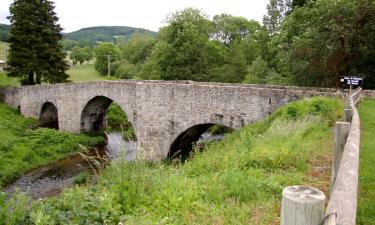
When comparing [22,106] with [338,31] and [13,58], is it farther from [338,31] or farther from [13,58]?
[338,31]

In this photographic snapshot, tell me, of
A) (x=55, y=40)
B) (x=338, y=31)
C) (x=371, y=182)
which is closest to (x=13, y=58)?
(x=55, y=40)

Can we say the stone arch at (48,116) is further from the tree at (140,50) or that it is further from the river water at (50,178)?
the tree at (140,50)

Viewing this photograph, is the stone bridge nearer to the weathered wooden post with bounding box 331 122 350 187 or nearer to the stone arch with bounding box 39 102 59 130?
the stone arch with bounding box 39 102 59 130

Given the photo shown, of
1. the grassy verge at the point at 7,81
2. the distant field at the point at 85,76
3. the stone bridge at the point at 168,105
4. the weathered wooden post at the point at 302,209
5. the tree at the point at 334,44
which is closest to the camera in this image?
the weathered wooden post at the point at 302,209

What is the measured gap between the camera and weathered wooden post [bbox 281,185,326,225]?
2135mm

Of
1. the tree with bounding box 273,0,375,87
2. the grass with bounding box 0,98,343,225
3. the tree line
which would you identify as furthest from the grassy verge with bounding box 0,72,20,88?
the grass with bounding box 0,98,343,225

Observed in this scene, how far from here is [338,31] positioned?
727 inches

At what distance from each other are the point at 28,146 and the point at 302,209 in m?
25.5

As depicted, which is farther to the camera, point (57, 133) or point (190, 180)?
point (57, 133)

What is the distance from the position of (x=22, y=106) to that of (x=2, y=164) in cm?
1623

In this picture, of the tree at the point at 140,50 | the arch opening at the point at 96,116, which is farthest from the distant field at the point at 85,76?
the arch opening at the point at 96,116

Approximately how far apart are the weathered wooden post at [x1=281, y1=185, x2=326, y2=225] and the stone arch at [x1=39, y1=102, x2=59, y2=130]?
3501 cm

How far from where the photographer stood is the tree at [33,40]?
35.2 meters

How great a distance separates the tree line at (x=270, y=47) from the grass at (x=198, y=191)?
1278 cm
